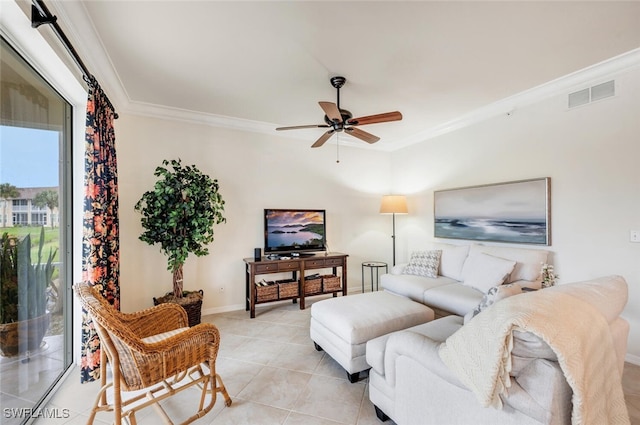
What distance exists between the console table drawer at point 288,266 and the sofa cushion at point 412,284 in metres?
1.26

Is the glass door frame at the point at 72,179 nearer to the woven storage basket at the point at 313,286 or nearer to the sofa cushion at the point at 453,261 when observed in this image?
the woven storage basket at the point at 313,286

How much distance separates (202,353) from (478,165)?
13.0 feet

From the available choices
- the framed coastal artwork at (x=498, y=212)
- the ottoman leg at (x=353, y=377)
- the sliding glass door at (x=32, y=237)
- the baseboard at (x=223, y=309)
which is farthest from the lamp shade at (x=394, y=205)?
the sliding glass door at (x=32, y=237)

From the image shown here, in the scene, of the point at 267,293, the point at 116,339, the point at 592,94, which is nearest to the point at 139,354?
the point at 116,339

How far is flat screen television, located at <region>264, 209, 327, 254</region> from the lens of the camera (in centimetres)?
417

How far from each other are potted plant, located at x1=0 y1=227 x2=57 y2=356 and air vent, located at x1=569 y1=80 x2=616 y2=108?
16.0 feet

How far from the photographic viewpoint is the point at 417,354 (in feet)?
4.85

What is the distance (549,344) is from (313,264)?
3.27 m

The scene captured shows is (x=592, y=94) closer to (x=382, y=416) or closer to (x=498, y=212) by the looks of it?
(x=498, y=212)

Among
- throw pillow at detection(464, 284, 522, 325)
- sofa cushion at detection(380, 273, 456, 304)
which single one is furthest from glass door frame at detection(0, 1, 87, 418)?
sofa cushion at detection(380, 273, 456, 304)

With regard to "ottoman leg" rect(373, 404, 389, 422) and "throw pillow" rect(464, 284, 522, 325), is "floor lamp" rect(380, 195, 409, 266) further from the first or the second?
"ottoman leg" rect(373, 404, 389, 422)

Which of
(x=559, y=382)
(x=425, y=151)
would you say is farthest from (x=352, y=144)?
(x=559, y=382)

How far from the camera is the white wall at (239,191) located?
11.4 feet

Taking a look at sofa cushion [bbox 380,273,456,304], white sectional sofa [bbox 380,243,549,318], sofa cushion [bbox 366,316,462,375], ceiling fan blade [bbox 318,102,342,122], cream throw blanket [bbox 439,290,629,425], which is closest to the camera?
cream throw blanket [bbox 439,290,629,425]
